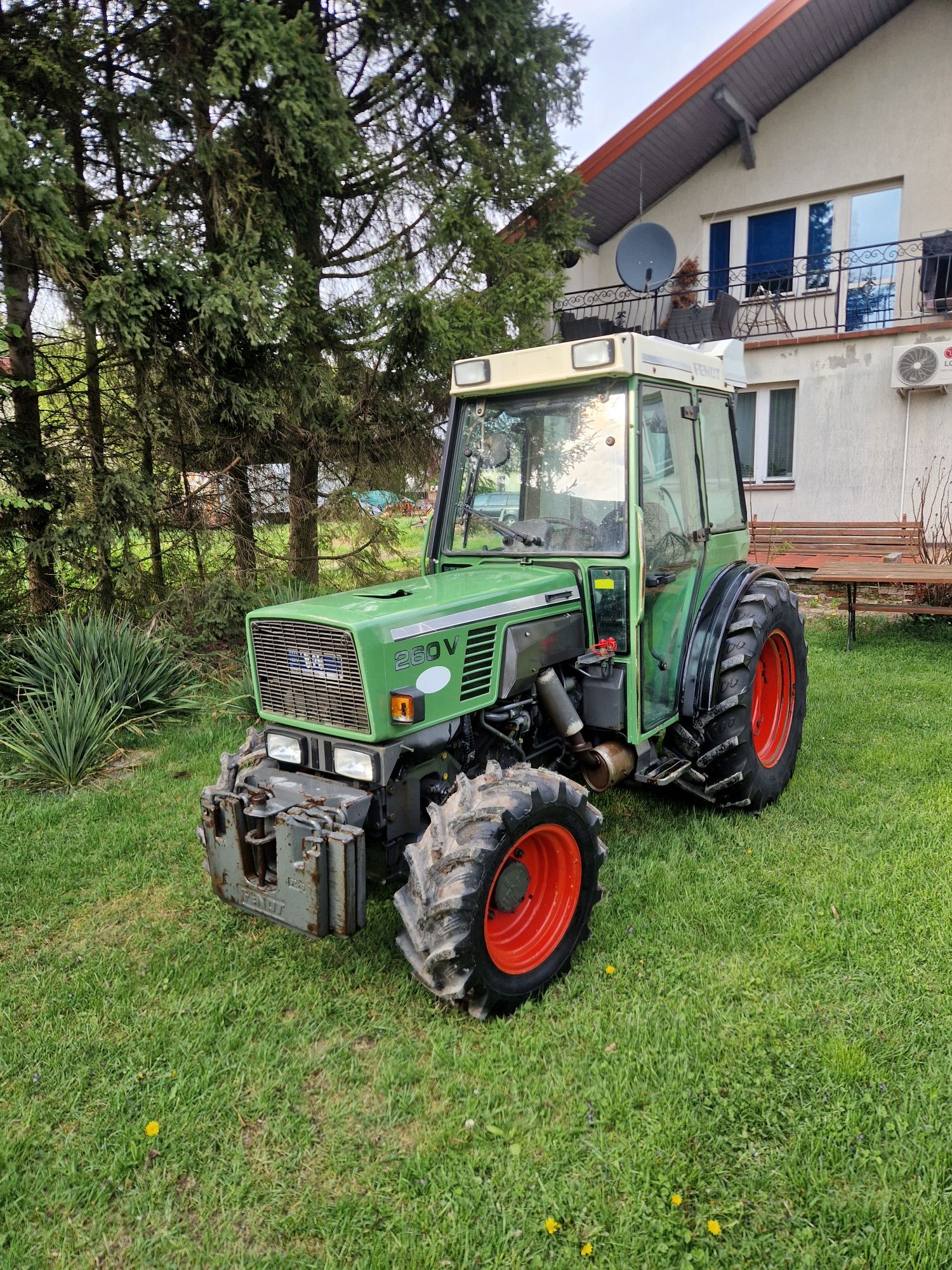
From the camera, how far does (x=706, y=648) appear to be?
13.4 feet

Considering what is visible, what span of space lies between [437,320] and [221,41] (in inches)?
100

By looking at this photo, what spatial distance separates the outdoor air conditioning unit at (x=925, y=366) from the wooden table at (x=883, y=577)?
2785 millimetres

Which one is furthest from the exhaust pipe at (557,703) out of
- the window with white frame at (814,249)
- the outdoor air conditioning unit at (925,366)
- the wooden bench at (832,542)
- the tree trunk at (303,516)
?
the window with white frame at (814,249)

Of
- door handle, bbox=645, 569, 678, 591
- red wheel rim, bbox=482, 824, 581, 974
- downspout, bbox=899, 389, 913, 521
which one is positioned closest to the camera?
red wheel rim, bbox=482, 824, 581, 974

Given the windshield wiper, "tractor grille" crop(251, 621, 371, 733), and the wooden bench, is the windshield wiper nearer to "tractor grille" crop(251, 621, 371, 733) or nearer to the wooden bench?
"tractor grille" crop(251, 621, 371, 733)

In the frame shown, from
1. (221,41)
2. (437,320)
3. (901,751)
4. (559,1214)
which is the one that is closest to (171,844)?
(559,1214)

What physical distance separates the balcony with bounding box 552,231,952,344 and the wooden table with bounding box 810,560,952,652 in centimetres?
412

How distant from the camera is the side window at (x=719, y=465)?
14.0 feet

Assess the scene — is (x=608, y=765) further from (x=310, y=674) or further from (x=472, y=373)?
(x=472, y=373)

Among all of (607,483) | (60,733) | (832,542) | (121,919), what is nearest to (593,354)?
(607,483)

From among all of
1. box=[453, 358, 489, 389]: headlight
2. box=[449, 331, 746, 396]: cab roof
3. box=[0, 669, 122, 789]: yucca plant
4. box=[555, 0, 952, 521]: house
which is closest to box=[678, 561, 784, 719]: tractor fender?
box=[449, 331, 746, 396]: cab roof

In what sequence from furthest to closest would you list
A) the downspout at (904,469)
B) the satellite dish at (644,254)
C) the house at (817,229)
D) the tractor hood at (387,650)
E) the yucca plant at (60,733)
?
the house at (817,229) → the downspout at (904,469) → the satellite dish at (644,254) → the yucca plant at (60,733) → the tractor hood at (387,650)

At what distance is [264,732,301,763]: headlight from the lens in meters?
3.10

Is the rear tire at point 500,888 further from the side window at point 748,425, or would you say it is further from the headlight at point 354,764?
the side window at point 748,425
